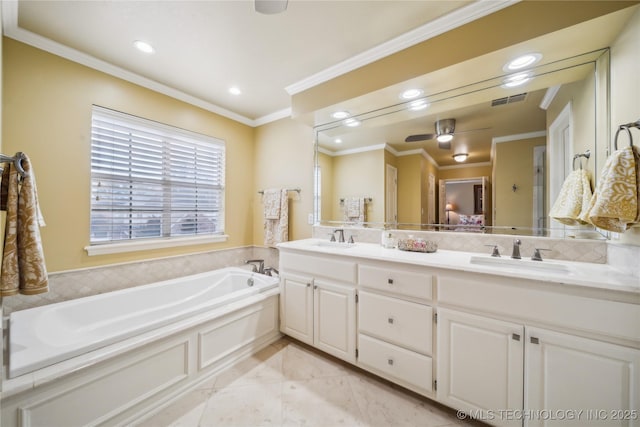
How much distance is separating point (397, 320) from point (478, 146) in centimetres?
144

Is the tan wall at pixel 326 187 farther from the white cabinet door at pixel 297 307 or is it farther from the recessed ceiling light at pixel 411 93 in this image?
the recessed ceiling light at pixel 411 93

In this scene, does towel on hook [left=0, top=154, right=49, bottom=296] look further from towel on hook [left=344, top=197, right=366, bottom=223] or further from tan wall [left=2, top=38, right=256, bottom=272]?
towel on hook [left=344, top=197, right=366, bottom=223]

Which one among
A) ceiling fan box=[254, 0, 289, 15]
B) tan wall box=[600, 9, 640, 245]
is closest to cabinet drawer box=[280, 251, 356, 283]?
tan wall box=[600, 9, 640, 245]

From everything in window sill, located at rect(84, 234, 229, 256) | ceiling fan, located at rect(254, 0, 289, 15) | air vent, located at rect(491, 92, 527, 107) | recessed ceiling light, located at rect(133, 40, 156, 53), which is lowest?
window sill, located at rect(84, 234, 229, 256)

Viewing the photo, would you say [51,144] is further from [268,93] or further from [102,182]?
[268,93]

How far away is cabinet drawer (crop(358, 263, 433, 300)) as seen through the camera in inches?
57.9

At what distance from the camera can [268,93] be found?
103 inches

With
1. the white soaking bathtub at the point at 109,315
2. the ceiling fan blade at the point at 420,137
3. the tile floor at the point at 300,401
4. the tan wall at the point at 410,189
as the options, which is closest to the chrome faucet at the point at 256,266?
the white soaking bathtub at the point at 109,315

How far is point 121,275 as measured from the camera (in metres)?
2.18

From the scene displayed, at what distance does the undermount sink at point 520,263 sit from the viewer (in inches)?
53.1

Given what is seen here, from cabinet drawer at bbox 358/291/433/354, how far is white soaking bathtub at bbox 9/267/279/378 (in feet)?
3.37

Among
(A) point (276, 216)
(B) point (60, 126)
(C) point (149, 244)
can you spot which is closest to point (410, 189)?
(A) point (276, 216)

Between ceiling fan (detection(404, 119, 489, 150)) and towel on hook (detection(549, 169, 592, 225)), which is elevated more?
ceiling fan (detection(404, 119, 489, 150))

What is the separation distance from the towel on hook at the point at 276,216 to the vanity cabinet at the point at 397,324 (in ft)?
4.61
